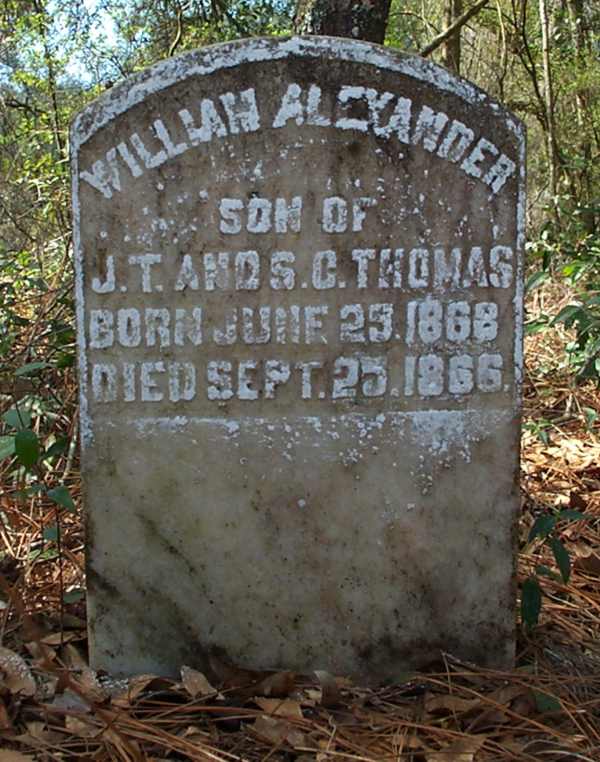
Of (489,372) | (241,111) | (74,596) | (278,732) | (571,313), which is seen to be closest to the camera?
(278,732)

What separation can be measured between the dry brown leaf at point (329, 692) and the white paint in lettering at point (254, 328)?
730 millimetres

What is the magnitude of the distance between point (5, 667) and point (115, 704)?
27 centimetres

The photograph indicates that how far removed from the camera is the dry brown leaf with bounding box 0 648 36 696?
6.07 feet

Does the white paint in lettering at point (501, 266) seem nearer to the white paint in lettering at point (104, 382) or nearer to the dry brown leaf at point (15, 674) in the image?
the white paint in lettering at point (104, 382)

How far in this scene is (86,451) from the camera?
1.92 m

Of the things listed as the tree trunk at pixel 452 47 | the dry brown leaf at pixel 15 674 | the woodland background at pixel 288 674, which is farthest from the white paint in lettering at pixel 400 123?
the tree trunk at pixel 452 47

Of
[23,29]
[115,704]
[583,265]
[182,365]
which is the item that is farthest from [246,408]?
[23,29]

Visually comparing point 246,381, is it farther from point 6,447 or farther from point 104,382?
point 6,447

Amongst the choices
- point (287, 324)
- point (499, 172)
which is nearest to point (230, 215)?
point (287, 324)

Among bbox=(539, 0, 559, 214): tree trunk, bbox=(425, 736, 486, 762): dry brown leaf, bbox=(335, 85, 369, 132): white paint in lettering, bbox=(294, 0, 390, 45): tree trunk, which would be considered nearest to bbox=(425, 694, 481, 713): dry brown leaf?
bbox=(425, 736, 486, 762): dry brown leaf

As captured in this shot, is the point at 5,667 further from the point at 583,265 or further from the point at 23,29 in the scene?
the point at 23,29

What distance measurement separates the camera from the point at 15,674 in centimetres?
188

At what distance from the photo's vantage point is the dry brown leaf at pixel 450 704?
5.96ft

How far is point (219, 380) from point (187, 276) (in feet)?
0.77
